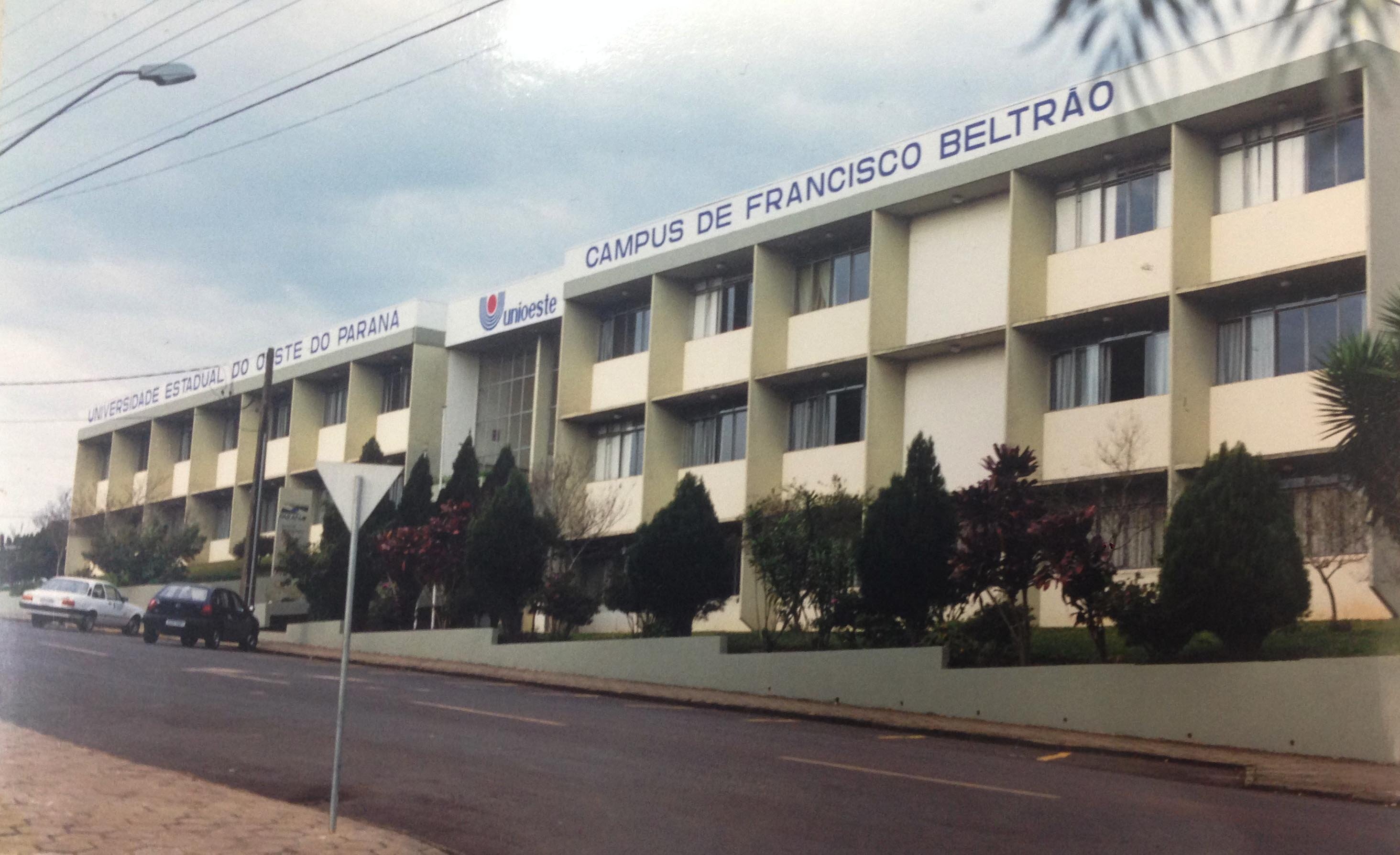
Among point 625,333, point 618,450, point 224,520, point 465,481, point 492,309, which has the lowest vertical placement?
point 224,520

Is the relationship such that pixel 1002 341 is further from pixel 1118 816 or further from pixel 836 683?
pixel 1118 816

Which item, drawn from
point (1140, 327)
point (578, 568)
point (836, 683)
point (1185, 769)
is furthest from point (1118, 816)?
point (578, 568)

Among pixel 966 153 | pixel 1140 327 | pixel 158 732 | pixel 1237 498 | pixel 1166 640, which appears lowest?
pixel 158 732

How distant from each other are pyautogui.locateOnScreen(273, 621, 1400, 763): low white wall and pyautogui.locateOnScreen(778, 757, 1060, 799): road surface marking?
6.88m

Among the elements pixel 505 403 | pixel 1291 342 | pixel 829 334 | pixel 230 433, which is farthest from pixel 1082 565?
pixel 230 433

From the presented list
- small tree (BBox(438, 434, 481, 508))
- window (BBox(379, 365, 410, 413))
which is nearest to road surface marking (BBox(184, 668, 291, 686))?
small tree (BBox(438, 434, 481, 508))

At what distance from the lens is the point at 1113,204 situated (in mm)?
27281

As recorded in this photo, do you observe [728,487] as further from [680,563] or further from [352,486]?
[352,486]

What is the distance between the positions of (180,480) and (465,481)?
9.40 meters

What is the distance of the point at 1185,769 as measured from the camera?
1683 centimetres

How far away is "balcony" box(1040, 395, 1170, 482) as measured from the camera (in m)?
25.5

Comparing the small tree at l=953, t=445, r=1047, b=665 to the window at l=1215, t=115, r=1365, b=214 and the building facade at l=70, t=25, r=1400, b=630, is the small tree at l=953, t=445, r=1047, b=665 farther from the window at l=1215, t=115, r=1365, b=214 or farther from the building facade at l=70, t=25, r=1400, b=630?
the window at l=1215, t=115, r=1365, b=214

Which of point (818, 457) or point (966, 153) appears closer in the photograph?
point (966, 153)

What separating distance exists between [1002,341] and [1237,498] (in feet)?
31.7
